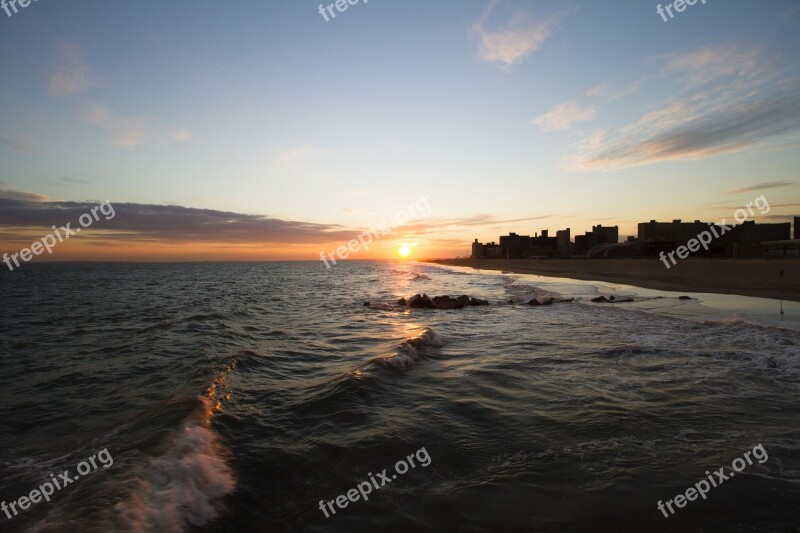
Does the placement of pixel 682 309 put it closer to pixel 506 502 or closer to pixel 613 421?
pixel 613 421

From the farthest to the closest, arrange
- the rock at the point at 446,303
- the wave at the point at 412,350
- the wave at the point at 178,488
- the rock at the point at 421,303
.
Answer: the rock at the point at 421,303 < the rock at the point at 446,303 < the wave at the point at 412,350 < the wave at the point at 178,488

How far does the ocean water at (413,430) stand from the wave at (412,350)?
0.31 feet

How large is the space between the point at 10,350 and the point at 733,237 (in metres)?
153

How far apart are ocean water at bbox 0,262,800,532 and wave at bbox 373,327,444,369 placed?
0.31 ft

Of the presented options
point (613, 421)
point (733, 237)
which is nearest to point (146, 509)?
point (613, 421)

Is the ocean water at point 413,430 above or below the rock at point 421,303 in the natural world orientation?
above

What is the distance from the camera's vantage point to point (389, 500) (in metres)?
4.85

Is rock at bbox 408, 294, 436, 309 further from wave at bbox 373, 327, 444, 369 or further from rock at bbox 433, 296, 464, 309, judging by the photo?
wave at bbox 373, 327, 444, 369

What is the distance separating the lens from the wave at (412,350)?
1120 cm

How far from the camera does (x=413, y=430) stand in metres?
6.79

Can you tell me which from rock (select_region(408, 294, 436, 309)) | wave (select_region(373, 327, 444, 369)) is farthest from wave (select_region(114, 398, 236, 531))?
rock (select_region(408, 294, 436, 309))

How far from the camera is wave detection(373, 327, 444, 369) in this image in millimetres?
11195

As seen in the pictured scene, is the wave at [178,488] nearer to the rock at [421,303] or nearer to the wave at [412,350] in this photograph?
the wave at [412,350]

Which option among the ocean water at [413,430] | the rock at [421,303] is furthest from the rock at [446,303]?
the ocean water at [413,430]
